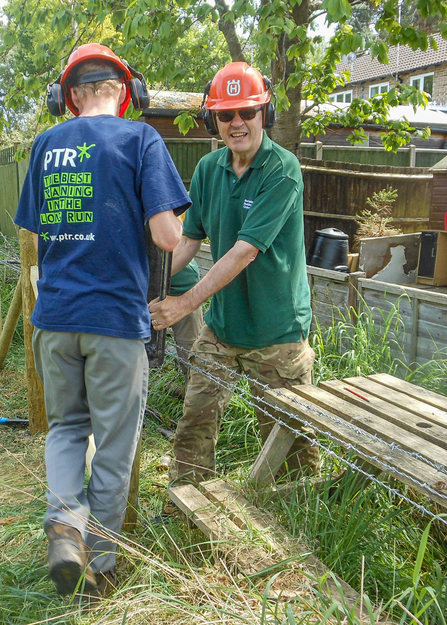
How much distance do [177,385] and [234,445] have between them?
1089 millimetres

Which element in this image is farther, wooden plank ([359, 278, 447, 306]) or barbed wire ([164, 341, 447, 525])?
wooden plank ([359, 278, 447, 306])

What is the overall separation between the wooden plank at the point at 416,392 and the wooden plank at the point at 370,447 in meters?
0.54

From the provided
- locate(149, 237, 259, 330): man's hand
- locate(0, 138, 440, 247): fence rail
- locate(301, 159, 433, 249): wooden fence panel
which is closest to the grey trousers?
locate(149, 237, 259, 330): man's hand

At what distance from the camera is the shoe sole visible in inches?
86.2

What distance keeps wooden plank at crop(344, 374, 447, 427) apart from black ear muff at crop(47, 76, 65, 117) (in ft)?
6.37

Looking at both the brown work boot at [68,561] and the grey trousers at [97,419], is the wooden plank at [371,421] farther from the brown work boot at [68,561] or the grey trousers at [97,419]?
the brown work boot at [68,561]

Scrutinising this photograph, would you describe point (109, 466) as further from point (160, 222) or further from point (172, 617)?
point (160, 222)

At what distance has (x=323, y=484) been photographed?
10.3 ft

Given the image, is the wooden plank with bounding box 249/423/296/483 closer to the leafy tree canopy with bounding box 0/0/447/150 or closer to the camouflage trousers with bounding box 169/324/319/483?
the camouflage trousers with bounding box 169/324/319/483

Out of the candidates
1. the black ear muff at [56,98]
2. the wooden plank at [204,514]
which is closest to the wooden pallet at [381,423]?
the wooden plank at [204,514]

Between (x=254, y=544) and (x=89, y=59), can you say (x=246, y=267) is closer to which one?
(x=89, y=59)

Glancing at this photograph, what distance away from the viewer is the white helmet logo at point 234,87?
3.31 m

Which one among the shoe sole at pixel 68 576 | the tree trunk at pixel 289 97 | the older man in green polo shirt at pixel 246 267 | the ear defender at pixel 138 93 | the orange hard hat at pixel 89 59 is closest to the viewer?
the shoe sole at pixel 68 576

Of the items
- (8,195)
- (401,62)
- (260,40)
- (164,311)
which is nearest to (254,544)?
(164,311)
